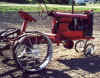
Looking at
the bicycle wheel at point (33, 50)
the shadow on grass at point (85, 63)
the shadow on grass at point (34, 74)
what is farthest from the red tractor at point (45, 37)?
the shadow on grass at point (85, 63)

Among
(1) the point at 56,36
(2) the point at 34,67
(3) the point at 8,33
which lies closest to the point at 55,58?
(1) the point at 56,36

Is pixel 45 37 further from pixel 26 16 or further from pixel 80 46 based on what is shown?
pixel 80 46

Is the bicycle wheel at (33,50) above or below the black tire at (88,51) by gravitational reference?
above

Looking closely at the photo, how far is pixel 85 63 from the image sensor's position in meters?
6.04

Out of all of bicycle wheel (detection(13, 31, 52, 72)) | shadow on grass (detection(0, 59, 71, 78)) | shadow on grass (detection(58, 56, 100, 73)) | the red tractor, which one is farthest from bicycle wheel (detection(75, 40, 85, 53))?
shadow on grass (detection(0, 59, 71, 78))

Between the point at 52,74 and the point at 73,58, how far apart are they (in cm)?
147

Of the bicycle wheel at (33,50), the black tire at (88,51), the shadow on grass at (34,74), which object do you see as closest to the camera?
the shadow on grass at (34,74)

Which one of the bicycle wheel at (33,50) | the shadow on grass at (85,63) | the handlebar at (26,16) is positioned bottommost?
the shadow on grass at (85,63)

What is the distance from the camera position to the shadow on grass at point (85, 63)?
561 cm

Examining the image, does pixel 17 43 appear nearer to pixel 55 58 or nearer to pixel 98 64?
pixel 55 58

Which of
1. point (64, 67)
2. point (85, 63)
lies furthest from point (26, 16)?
point (85, 63)

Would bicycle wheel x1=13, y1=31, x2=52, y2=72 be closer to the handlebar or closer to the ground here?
the ground

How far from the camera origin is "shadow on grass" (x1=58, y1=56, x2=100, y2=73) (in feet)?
18.4

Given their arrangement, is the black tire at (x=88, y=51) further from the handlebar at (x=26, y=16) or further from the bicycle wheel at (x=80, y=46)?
the handlebar at (x=26, y=16)
